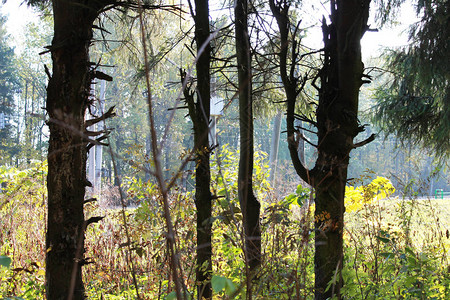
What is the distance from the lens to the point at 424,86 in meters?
4.89

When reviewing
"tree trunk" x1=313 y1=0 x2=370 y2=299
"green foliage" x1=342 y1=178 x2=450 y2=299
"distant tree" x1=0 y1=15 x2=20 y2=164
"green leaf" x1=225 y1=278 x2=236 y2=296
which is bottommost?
"green foliage" x1=342 y1=178 x2=450 y2=299

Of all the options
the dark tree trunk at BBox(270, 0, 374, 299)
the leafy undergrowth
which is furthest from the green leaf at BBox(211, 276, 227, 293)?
the dark tree trunk at BBox(270, 0, 374, 299)

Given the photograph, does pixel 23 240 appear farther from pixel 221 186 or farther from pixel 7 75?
pixel 7 75

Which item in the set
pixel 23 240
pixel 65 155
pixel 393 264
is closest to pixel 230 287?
pixel 65 155

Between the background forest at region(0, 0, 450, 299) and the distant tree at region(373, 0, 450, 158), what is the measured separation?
0.07 ft

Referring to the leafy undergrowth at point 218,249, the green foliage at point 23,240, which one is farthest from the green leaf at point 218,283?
the green foliage at point 23,240

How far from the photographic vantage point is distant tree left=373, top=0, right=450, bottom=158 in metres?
4.37

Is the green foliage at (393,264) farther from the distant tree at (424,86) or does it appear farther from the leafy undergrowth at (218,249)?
the distant tree at (424,86)

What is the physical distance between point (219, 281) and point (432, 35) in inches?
182

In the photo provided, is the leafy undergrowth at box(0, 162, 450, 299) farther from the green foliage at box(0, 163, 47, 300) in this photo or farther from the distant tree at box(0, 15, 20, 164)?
the distant tree at box(0, 15, 20, 164)

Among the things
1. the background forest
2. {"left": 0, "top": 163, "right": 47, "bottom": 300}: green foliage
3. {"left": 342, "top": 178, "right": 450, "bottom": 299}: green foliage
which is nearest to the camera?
the background forest

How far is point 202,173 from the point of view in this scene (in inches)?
118

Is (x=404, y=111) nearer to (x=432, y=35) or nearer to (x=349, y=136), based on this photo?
(x=432, y=35)

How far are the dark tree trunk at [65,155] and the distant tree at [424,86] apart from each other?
2.68 meters
